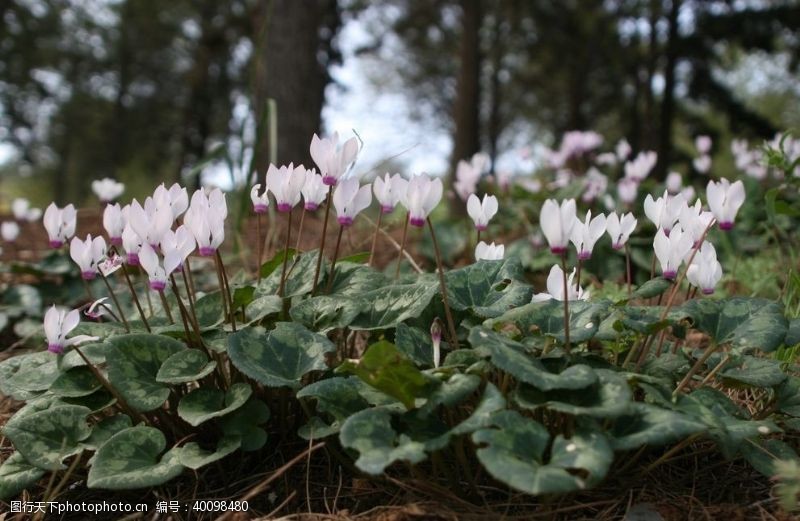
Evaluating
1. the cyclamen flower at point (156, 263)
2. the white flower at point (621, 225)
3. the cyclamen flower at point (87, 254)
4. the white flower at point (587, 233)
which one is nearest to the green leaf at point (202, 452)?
the cyclamen flower at point (156, 263)

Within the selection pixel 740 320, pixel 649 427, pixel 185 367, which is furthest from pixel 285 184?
pixel 740 320

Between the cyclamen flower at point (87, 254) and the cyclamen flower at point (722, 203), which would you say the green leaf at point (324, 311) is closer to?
the cyclamen flower at point (87, 254)

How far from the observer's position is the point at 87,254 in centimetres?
166

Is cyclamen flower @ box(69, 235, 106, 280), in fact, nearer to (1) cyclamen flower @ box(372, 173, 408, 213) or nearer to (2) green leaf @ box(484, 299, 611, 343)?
(1) cyclamen flower @ box(372, 173, 408, 213)

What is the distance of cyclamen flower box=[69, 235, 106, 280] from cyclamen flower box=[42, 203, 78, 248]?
17cm

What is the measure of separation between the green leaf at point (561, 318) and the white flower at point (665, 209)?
26cm

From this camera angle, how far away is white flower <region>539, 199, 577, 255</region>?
1.31m

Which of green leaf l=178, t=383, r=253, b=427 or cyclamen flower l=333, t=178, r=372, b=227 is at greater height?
cyclamen flower l=333, t=178, r=372, b=227

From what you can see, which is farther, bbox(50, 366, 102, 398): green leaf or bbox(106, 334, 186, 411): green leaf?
bbox(50, 366, 102, 398): green leaf

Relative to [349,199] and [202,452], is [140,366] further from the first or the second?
[349,199]

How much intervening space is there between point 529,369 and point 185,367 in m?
0.80

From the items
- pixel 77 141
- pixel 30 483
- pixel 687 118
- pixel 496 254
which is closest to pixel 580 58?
pixel 687 118

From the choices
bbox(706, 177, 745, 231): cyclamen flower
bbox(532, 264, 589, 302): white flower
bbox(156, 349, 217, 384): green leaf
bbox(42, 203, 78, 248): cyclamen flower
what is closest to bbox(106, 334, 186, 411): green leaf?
bbox(156, 349, 217, 384): green leaf

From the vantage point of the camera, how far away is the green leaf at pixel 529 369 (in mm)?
1248
